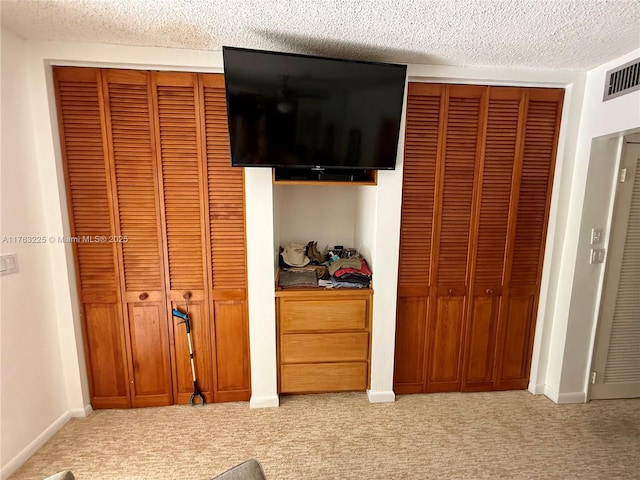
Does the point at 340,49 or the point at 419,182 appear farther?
the point at 419,182

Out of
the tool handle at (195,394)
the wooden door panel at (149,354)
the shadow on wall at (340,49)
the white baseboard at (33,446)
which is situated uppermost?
the shadow on wall at (340,49)

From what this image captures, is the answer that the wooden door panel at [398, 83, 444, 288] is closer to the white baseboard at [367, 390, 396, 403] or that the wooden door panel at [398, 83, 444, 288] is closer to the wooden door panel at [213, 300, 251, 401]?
the white baseboard at [367, 390, 396, 403]

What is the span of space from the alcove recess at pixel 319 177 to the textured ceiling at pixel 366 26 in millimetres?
743

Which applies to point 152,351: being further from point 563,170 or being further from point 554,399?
point 563,170

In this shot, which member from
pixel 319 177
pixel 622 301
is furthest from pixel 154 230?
pixel 622 301

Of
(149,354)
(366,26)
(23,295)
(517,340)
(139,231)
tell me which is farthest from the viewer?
(517,340)

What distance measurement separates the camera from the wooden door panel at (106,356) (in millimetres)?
2045

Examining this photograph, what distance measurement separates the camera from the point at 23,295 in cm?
174

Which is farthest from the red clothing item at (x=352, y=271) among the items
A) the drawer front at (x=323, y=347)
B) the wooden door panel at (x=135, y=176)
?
the wooden door panel at (x=135, y=176)

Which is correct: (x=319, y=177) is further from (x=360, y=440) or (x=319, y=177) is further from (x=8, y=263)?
(x=8, y=263)

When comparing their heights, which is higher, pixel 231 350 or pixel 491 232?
pixel 491 232

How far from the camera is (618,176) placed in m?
2.06

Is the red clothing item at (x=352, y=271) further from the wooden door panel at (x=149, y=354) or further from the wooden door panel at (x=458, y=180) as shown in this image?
the wooden door panel at (x=149, y=354)

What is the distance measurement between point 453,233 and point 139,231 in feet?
7.33
